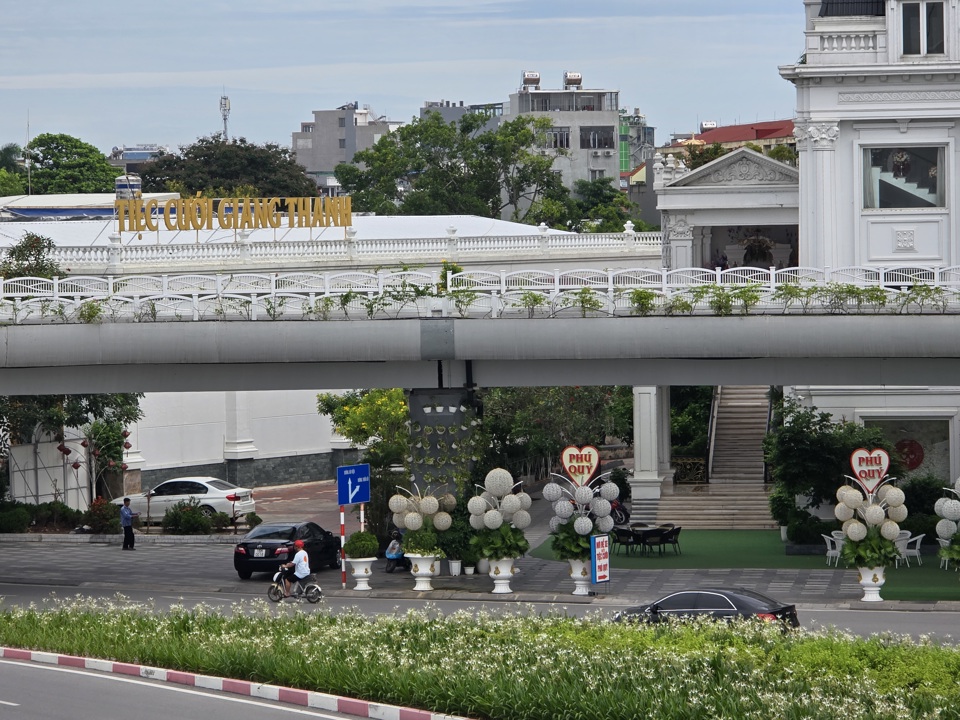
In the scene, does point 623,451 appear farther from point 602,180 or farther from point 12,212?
point 602,180

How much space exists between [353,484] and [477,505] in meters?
3.05

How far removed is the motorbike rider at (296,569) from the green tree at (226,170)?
7778 centimetres

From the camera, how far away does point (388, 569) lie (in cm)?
3975

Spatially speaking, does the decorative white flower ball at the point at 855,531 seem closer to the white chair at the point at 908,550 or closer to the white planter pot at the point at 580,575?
the white chair at the point at 908,550

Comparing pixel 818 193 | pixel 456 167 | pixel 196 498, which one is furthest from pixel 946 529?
pixel 456 167

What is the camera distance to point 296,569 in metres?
33.7

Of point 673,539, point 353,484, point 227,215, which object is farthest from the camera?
point 227,215

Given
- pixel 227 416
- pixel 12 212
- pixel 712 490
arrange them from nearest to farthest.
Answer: pixel 712 490 < pixel 227 416 < pixel 12 212

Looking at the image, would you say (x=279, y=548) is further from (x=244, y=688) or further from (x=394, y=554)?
(x=244, y=688)

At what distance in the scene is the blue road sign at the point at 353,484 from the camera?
36.9 metres

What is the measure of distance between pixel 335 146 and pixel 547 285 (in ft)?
487

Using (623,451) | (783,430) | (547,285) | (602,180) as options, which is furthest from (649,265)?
(602,180)

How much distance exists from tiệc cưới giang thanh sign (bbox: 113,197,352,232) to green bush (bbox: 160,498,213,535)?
2205 cm

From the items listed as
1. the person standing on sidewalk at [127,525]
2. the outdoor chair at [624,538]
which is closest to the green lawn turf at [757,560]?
the outdoor chair at [624,538]
